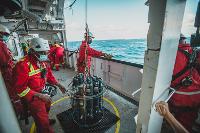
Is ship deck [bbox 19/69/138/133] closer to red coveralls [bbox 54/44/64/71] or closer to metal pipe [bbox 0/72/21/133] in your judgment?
metal pipe [bbox 0/72/21/133]

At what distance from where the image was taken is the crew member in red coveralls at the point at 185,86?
1.99 metres

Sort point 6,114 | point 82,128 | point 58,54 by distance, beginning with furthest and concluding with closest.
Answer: point 58,54
point 82,128
point 6,114

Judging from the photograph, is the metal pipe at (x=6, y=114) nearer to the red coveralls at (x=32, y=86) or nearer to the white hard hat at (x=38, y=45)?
the red coveralls at (x=32, y=86)

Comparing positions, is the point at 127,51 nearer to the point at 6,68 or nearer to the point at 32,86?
the point at 6,68

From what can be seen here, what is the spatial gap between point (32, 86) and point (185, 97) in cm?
272

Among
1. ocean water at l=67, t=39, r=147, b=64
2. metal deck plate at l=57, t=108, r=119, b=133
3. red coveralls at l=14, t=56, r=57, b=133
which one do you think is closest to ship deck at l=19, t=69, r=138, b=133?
metal deck plate at l=57, t=108, r=119, b=133

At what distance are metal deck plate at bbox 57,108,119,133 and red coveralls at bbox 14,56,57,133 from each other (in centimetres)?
64

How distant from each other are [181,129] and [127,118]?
2.08 metres

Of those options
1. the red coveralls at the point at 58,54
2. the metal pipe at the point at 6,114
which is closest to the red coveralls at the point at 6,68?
the metal pipe at the point at 6,114

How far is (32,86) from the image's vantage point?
2.35 metres

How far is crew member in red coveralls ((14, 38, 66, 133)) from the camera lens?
2121 millimetres

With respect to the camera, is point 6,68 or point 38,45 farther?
point 6,68

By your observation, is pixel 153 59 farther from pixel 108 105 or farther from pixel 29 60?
pixel 108 105

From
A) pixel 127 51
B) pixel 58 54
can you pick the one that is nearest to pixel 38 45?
pixel 58 54
